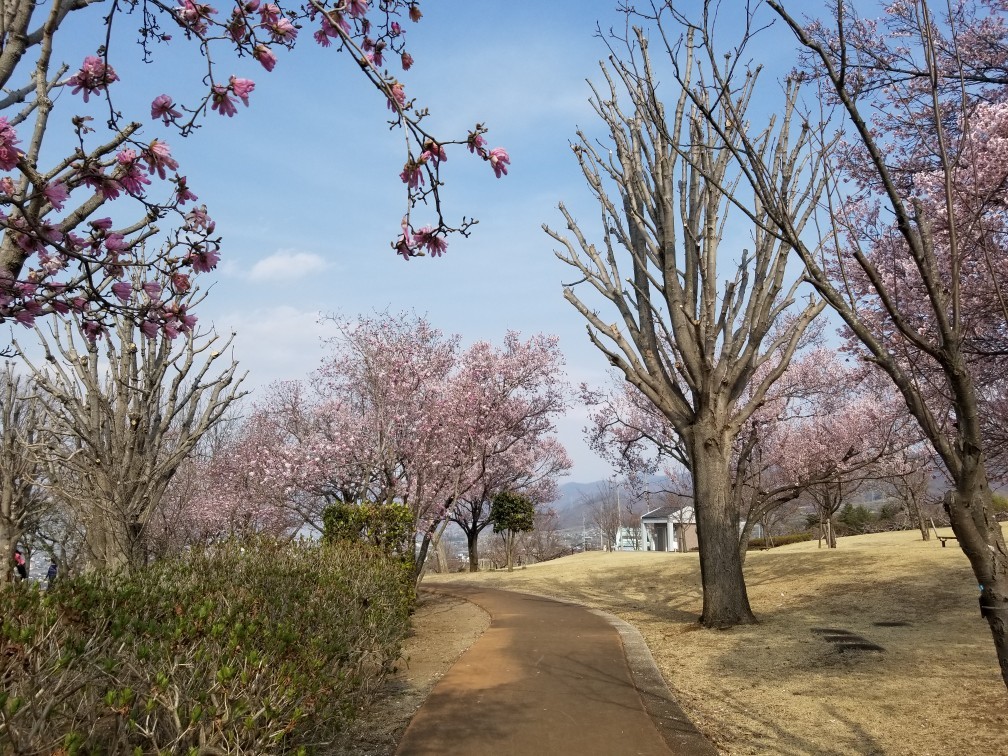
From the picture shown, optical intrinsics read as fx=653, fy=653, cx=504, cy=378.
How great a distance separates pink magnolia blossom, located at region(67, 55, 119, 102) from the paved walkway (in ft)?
14.4

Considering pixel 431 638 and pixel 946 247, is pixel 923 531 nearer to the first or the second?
pixel 946 247

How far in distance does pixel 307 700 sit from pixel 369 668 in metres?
2.64

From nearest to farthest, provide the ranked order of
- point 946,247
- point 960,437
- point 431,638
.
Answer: point 960,437
point 946,247
point 431,638

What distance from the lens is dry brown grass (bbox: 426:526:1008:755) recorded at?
15.6ft

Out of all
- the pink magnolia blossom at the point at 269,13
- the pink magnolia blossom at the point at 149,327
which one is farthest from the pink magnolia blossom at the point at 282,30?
the pink magnolia blossom at the point at 149,327

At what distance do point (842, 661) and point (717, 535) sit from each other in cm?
286

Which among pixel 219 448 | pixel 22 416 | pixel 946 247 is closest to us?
pixel 946 247

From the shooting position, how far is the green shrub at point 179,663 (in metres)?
2.11

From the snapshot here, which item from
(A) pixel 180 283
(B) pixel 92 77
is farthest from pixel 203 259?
(B) pixel 92 77

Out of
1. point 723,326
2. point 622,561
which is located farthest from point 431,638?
point 622,561

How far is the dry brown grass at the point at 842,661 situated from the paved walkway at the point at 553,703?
0.37 m

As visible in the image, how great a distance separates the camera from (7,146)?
8.09 ft

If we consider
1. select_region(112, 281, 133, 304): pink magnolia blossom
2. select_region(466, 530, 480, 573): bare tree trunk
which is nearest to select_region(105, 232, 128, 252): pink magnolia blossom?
select_region(112, 281, 133, 304): pink magnolia blossom

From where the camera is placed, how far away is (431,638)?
9.74 m
